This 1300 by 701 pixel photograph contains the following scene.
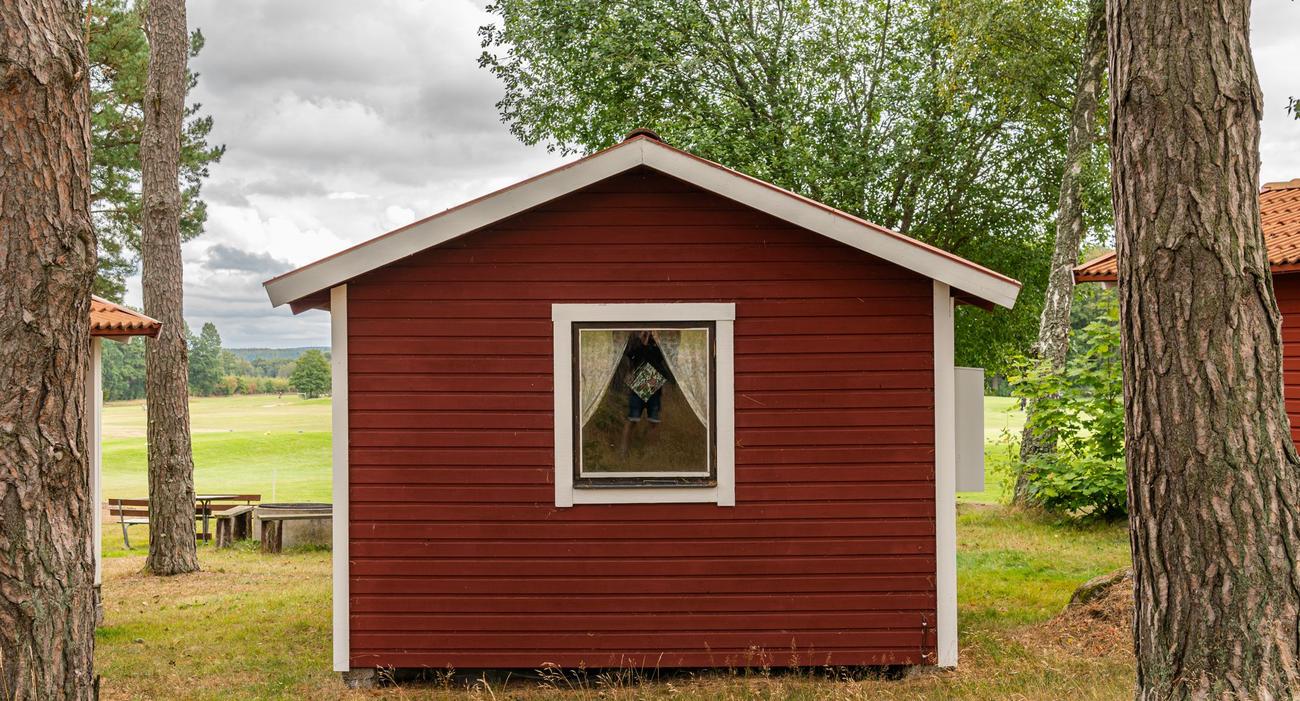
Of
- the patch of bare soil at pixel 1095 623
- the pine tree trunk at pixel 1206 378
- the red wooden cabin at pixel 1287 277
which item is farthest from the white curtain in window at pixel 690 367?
the red wooden cabin at pixel 1287 277

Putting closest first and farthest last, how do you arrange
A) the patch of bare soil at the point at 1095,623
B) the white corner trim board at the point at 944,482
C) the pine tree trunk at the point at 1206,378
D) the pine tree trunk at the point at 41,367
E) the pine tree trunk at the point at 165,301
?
the pine tree trunk at the point at 41,367
the pine tree trunk at the point at 1206,378
the white corner trim board at the point at 944,482
the patch of bare soil at the point at 1095,623
the pine tree trunk at the point at 165,301

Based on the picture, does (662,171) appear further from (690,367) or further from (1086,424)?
(1086,424)

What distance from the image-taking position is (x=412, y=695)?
21.1ft

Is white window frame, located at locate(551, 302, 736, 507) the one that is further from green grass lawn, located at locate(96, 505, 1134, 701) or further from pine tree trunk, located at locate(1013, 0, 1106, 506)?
pine tree trunk, located at locate(1013, 0, 1106, 506)

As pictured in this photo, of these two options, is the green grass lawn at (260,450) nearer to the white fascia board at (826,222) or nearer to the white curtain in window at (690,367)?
the white fascia board at (826,222)

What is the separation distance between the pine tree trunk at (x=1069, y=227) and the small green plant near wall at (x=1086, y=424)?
86cm

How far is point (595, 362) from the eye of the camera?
668 centimetres

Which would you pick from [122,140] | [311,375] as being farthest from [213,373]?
[122,140]

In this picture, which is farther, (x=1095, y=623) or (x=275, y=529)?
(x=275, y=529)

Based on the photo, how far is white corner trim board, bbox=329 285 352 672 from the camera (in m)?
6.58

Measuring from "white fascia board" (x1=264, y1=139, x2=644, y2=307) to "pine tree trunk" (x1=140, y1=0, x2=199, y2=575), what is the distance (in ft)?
20.1

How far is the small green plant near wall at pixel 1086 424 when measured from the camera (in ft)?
44.3

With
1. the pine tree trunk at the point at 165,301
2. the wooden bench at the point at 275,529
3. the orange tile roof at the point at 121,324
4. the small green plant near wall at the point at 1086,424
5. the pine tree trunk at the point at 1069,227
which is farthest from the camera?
the pine tree trunk at the point at 1069,227

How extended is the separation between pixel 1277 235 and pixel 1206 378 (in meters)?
7.99
